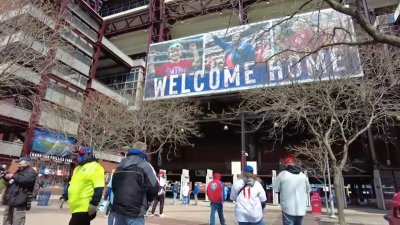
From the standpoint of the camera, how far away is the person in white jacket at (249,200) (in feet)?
17.8

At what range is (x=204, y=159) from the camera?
4372 centimetres

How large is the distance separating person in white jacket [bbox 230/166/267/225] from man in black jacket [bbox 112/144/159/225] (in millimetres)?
1983

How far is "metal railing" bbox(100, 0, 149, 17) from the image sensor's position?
50513 mm

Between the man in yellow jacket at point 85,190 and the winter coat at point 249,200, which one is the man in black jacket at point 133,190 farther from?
the winter coat at point 249,200

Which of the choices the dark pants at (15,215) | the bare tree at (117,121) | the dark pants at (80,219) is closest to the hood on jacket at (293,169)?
the dark pants at (80,219)

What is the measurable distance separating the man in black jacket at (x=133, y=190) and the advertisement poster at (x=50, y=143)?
2968 cm

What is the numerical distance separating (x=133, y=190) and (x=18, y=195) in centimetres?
354

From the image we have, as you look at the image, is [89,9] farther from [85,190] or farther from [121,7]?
[85,190]

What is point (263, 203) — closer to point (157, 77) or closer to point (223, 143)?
point (157, 77)

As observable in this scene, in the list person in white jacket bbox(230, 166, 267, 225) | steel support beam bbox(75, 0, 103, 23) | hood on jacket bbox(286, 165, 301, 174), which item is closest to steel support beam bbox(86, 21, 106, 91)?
steel support beam bbox(75, 0, 103, 23)

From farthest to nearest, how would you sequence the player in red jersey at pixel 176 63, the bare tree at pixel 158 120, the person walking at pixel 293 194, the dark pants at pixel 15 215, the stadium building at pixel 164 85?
the player in red jersey at pixel 176 63 → the stadium building at pixel 164 85 → the bare tree at pixel 158 120 → the dark pants at pixel 15 215 → the person walking at pixel 293 194

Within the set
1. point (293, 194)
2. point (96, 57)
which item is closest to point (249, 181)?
point (293, 194)

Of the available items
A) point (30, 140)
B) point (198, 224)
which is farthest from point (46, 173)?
point (198, 224)

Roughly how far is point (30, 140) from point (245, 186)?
1222 inches
